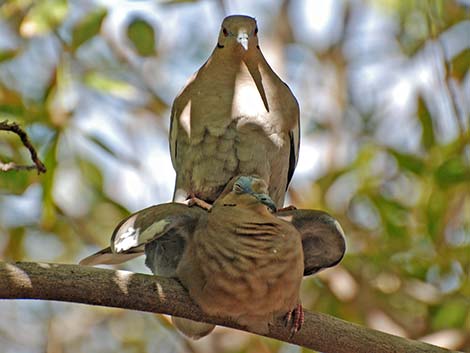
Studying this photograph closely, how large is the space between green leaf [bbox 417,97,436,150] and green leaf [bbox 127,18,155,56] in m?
1.06

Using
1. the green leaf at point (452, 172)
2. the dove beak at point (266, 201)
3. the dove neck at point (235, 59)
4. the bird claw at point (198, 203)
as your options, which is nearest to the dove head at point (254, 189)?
the dove beak at point (266, 201)

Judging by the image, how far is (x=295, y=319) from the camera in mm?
2109

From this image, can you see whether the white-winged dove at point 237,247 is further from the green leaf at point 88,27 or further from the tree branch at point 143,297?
the green leaf at point 88,27

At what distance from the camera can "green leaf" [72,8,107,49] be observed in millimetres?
3049

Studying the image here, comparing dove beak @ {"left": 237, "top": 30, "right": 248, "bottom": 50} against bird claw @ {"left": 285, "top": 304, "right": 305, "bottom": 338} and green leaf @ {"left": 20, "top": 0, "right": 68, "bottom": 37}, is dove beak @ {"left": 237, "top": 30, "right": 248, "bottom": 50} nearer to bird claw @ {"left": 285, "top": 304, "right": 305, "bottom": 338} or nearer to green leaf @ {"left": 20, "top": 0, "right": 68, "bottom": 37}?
green leaf @ {"left": 20, "top": 0, "right": 68, "bottom": 37}

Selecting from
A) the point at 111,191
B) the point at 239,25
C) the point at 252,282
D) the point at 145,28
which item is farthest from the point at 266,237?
the point at 111,191

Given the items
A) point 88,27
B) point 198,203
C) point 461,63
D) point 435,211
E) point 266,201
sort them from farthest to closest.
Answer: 1. point 435,211
2. point 461,63
3. point 88,27
4. point 198,203
5. point 266,201

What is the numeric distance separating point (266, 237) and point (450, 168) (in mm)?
1130

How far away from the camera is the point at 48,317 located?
166 inches

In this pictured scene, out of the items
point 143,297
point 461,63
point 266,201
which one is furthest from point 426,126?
point 143,297

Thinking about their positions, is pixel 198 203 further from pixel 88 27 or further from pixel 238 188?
pixel 88 27

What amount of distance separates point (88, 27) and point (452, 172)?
51.4 inches

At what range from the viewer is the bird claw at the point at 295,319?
82.5 inches

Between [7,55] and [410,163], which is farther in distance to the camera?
[410,163]
